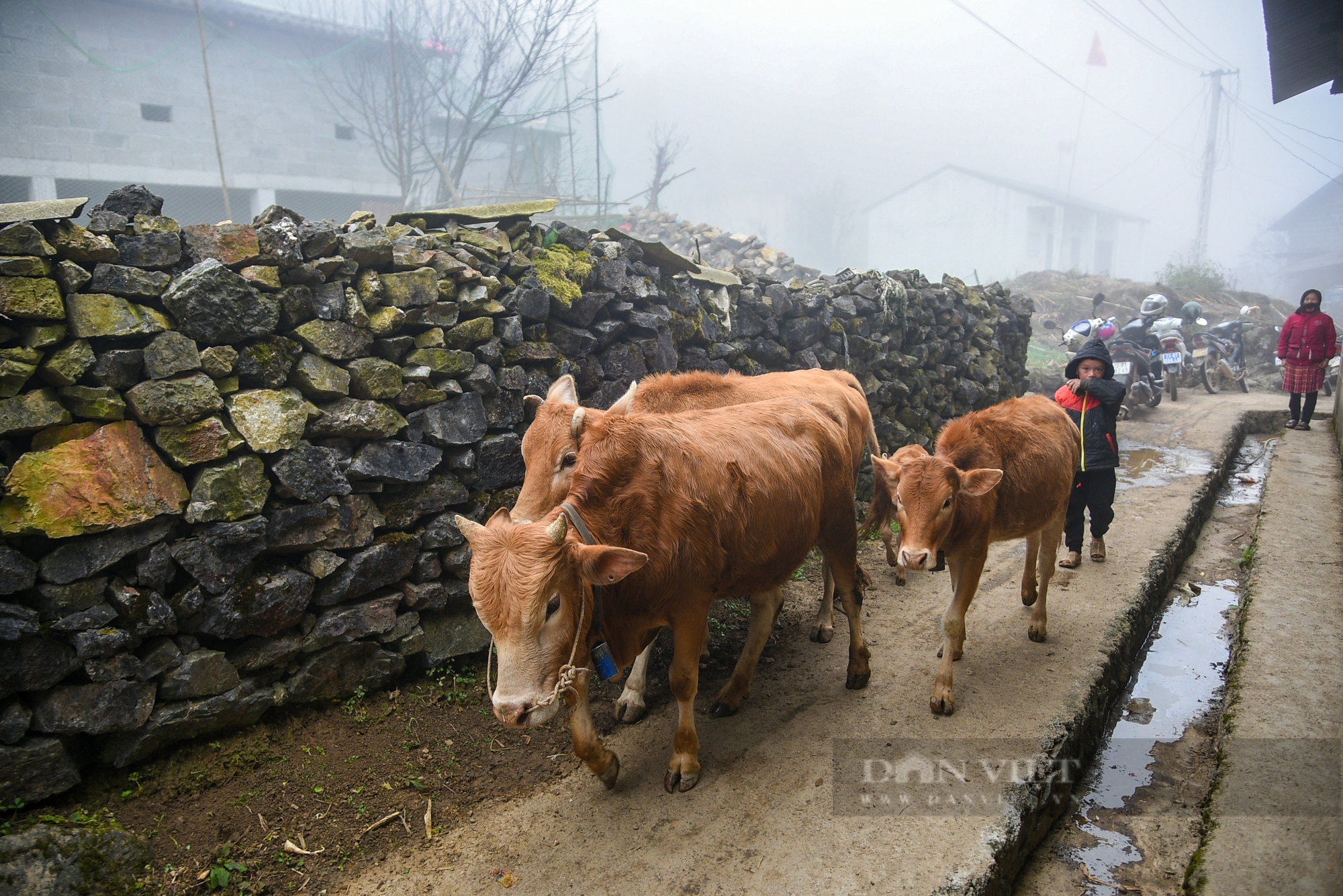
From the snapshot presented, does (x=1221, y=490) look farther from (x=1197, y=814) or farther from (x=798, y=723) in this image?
(x=798, y=723)

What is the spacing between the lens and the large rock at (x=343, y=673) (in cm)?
391

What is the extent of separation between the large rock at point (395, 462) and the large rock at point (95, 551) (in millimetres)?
939

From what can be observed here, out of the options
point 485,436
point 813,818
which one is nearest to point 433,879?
point 813,818

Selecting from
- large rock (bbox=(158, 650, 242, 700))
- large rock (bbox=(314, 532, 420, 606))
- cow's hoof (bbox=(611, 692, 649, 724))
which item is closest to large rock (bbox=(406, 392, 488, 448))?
large rock (bbox=(314, 532, 420, 606))

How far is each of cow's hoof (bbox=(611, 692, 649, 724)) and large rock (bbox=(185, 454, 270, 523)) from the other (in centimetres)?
220

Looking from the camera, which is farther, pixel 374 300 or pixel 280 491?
pixel 374 300

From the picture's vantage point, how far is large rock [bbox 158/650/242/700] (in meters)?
3.48

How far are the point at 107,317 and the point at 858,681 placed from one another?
4.37 m

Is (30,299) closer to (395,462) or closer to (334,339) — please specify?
(334,339)

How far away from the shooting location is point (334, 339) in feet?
13.5

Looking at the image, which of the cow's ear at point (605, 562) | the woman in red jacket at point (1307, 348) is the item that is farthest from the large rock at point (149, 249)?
the woman in red jacket at point (1307, 348)

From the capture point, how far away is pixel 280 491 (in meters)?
3.87

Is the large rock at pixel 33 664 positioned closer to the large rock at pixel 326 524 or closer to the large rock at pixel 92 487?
the large rock at pixel 92 487

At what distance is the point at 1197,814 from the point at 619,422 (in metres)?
3.27
